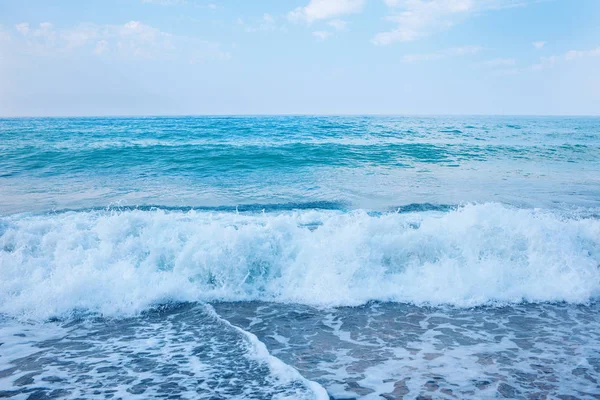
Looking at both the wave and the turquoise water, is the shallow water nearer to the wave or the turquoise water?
the wave

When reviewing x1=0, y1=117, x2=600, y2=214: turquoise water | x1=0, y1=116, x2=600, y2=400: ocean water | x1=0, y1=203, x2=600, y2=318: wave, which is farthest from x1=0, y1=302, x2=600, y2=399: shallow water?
x1=0, y1=117, x2=600, y2=214: turquoise water

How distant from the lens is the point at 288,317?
18.8 ft

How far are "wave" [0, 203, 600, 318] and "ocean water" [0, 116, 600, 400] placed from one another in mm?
29

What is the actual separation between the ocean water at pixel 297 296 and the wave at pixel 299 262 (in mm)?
29

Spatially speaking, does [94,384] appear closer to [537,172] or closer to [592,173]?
[537,172]

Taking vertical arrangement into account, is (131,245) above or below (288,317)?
above

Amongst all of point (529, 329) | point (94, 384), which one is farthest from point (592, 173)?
point (94, 384)

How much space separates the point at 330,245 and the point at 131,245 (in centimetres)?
372

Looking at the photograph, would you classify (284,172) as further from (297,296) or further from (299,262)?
(297,296)

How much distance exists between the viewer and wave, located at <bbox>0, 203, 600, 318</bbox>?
629 cm

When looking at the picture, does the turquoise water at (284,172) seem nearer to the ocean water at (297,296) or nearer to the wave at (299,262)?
the ocean water at (297,296)

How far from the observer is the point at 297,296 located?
6.41m

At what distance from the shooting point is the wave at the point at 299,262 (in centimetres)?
629

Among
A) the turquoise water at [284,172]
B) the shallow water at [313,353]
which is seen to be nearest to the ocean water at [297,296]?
the shallow water at [313,353]
